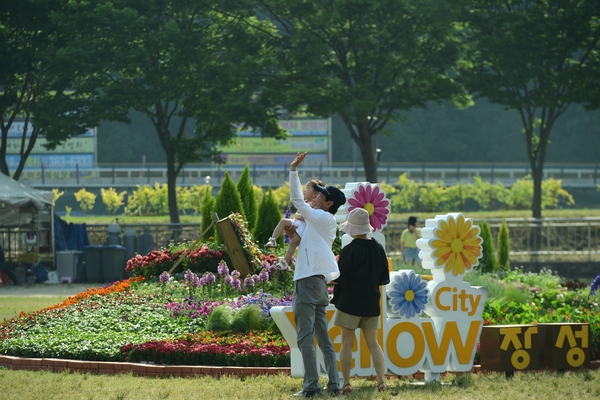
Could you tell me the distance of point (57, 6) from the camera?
2792cm

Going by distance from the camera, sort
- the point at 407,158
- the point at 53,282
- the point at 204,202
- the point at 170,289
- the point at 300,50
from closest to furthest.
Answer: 1. the point at 170,289
2. the point at 204,202
3. the point at 53,282
4. the point at 300,50
5. the point at 407,158

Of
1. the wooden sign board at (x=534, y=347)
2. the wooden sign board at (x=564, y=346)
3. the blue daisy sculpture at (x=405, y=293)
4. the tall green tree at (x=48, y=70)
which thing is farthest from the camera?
the tall green tree at (x=48, y=70)

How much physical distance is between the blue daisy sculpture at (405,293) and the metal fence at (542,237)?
16.9 m

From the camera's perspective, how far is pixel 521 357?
30.0 ft

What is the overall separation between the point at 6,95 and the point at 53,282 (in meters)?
7.54

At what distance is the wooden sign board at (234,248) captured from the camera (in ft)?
46.6

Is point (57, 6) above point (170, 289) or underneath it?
above

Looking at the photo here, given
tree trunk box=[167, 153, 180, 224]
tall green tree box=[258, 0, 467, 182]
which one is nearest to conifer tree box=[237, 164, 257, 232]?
tall green tree box=[258, 0, 467, 182]

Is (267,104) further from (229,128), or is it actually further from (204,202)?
(204,202)

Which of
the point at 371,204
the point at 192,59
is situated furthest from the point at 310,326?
the point at 192,59

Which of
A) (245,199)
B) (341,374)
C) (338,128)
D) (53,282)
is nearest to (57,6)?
(53,282)

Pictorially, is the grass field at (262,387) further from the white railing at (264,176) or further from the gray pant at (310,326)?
the white railing at (264,176)

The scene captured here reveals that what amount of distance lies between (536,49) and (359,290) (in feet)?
69.4

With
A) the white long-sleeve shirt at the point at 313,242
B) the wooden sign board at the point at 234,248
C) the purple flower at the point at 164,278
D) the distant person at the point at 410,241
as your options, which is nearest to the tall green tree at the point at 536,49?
the distant person at the point at 410,241
